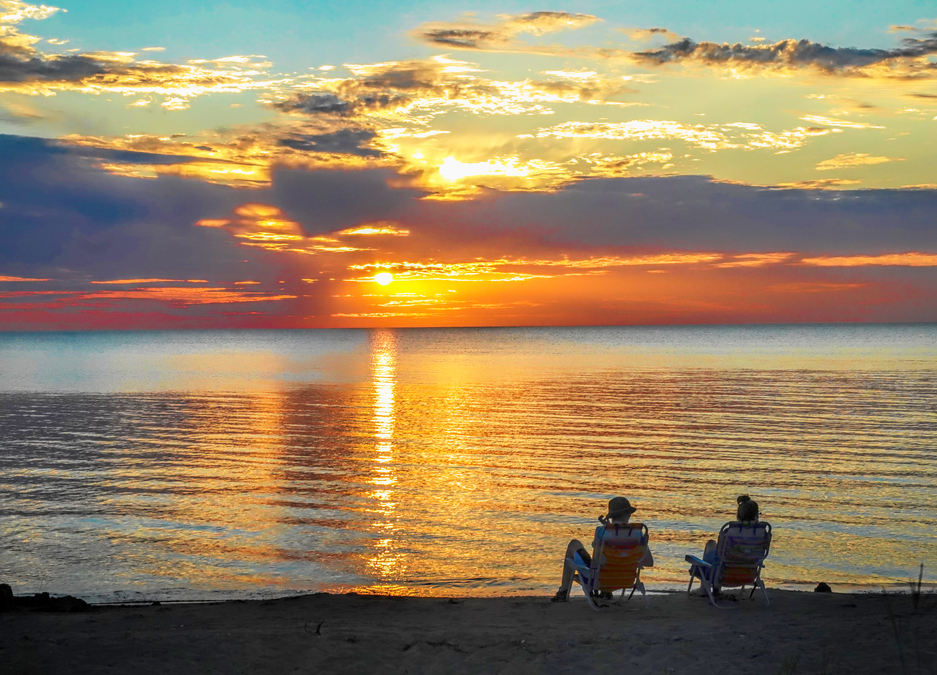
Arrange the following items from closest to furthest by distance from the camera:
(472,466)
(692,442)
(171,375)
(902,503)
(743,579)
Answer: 1. (743,579)
2. (902,503)
3. (472,466)
4. (692,442)
5. (171,375)

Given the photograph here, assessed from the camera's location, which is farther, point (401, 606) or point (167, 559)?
point (167, 559)

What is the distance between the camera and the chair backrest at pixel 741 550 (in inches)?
386

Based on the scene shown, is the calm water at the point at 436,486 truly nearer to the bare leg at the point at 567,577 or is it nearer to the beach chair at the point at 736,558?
the bare leg at the point at 567,577

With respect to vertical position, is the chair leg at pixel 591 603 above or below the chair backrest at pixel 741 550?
below

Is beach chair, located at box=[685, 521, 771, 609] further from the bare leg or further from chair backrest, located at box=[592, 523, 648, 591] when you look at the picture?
the bare leg

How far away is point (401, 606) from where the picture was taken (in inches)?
405

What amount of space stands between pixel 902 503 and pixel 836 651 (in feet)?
35.0

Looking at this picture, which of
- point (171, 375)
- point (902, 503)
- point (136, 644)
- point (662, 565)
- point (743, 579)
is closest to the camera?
point (136, 644)

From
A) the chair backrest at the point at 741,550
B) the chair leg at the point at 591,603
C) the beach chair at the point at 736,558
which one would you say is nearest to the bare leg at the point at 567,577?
the chair leg at the point at 591,603

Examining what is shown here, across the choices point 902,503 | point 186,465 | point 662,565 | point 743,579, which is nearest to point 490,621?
point 743,579

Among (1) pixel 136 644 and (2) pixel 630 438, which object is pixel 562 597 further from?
(2) pixel 630 438

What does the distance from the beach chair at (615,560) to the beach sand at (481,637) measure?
0.99 feet

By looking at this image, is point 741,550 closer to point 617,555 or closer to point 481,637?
point 617,555

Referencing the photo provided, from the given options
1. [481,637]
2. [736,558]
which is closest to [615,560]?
[736,558]
